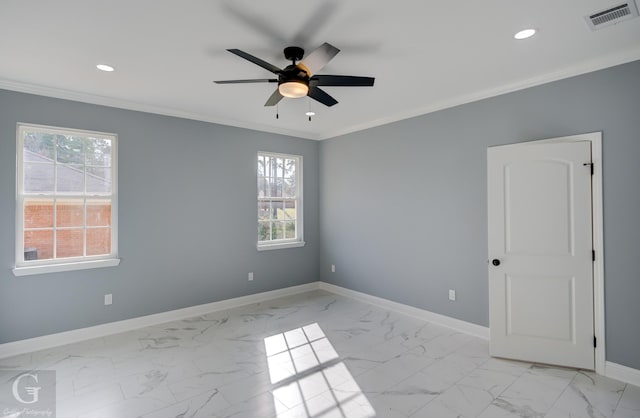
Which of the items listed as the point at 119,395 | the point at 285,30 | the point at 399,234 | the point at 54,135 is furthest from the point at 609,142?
the point at 54,135

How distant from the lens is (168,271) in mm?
4293

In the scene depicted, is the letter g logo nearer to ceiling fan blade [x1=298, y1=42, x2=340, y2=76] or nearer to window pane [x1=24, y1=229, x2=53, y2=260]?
window pane [x1=24, y1=229, x2=53, y2=260]

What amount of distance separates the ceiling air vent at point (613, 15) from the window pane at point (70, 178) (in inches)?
193

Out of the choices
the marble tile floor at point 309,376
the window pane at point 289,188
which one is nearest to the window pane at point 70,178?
the marble tile floor at point 309,376

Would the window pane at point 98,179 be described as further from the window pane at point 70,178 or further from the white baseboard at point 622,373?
the white baseboard at point 622,373

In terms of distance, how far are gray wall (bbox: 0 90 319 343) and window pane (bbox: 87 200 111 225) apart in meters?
0.15

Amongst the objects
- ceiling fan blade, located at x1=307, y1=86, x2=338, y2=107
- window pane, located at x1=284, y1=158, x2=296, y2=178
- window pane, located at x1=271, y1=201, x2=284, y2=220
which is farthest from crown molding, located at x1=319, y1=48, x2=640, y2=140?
window pane, located at x1=271, y1=201, x2=284, y2=220

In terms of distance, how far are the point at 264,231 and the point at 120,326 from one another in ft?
7.51

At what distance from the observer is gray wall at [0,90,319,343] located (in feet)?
11.1

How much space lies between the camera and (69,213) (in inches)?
146

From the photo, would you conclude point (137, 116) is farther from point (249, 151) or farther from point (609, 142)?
point (609, 142)

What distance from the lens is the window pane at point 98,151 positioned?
3824 mm

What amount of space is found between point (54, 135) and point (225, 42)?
249cm

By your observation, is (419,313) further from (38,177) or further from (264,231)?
(38,177)
